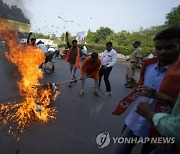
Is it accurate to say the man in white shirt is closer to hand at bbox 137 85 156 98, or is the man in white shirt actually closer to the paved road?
the paved road

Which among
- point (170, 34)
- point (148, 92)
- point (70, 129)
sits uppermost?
point (170, 34)

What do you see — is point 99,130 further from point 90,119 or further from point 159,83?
point 159,83

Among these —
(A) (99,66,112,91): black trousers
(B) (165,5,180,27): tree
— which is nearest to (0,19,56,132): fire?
(A) (99,66,112,91): black trousers

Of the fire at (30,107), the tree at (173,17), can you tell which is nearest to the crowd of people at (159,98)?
the fire at (30,107)

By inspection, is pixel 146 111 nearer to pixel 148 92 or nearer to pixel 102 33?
pixel 148 92

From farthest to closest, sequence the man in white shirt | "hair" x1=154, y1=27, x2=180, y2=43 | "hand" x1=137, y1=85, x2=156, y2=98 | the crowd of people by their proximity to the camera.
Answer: the man in white shirt, "hair" x1=154, y1=27, x2=180, y2=43, "hand" x1=137, y1=85, x2=156, y2=98, the crowd of people

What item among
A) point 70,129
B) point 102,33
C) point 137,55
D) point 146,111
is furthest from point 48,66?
point 102,33

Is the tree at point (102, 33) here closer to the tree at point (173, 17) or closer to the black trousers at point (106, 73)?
the tree at point (173, 17)

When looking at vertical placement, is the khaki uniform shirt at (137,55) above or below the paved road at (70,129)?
above

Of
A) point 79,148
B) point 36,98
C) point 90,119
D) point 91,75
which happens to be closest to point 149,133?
point 79,148

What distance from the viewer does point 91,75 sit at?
8.90 metres

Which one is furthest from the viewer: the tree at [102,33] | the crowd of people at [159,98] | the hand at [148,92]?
the tree at [102,33]

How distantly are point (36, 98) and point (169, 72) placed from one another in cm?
422

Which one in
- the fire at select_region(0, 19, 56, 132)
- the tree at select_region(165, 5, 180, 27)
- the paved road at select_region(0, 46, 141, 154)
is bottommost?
the paved road at select_region(0, 46, 141, 154)
